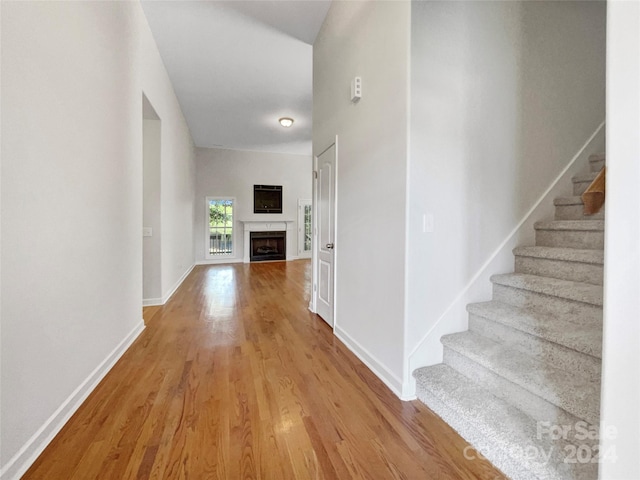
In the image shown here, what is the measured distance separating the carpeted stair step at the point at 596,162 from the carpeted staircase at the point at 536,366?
500 mm

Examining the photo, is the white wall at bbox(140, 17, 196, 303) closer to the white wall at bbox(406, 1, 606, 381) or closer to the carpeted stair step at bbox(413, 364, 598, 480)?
the white wall at bbox(406, 1, 606, 381)

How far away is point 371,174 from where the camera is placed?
2.22 metres

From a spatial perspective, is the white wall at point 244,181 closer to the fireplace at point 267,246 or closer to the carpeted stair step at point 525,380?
the fireplace at point 267,246

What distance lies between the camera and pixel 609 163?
91 cm

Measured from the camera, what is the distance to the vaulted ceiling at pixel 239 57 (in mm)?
3129

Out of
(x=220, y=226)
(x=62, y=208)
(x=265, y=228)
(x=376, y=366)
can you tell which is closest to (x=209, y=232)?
(x=220, y=226)

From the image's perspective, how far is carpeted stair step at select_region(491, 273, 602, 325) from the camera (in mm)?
1570

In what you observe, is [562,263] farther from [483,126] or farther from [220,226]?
[220,226]

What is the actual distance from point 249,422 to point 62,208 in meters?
1.63

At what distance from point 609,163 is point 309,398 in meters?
1.88

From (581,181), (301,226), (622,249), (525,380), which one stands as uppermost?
(581,181)

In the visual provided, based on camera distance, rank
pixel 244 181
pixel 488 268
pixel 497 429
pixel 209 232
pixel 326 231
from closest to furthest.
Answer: pixel 497 429 < pixel 488 268 < pixel 326 231 < pixel 209 232 < pixel 244 181

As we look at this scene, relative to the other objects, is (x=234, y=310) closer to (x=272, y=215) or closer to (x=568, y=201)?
(x=568, y=201)

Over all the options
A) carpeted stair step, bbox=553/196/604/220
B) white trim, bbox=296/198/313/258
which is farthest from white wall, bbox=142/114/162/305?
white trim, bbox=296/198/313/258
